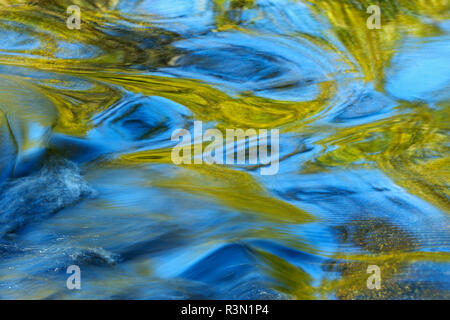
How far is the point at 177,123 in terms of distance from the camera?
214cm

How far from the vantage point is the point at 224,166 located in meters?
1.88

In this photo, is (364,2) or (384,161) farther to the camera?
(364,2)

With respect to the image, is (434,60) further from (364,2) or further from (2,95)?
(2,95)

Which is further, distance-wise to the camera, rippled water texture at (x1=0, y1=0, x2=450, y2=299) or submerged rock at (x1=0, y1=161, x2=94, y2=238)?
submerged rock at (x1=0, y1=161, x2=94, y2=238)

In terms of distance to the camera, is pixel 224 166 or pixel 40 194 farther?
pixel 224 166

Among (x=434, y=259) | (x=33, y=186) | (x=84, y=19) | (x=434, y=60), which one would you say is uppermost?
(x=84, y=19)

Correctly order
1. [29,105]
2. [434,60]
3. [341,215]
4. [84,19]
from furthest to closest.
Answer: [84,19] < [434,60] < [29,105] < [341,215]

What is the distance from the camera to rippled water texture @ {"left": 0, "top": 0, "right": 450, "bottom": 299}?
4.58ft

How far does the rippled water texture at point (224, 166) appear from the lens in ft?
4.58

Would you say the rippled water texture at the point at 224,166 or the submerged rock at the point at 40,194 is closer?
the rippled water texture at the point at 224,166

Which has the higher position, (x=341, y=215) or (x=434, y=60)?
(x=434, y=60)

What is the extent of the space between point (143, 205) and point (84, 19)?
5.38 ft

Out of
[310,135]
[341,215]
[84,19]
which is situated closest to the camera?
[341,215]

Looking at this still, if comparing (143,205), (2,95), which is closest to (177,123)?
(143,205)
